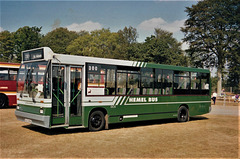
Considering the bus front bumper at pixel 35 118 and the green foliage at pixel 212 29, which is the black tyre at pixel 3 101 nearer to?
the bus front bumper at pixel 35 118

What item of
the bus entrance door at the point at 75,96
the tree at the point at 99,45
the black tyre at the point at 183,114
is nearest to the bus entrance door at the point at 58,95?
the bus entrance door at the point at 75,96

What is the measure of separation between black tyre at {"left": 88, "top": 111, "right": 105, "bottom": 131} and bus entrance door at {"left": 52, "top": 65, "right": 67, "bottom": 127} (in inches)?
54.0

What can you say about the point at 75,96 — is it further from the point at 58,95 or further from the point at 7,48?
the point at 7,48

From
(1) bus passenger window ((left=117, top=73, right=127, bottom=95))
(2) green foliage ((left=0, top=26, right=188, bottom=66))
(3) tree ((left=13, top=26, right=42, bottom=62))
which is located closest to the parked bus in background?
(1) bus passenger window ((left=117, top=73, right=127, bottom=95))

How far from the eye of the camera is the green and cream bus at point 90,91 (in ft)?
35.3

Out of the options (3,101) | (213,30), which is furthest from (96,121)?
(213,30)

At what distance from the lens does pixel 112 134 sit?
37.6 ft

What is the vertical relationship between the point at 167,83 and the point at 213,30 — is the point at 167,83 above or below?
below

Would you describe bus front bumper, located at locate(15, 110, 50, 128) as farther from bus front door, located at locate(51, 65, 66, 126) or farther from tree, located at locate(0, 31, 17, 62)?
tree, located at locate(0, 31, 17, 62)

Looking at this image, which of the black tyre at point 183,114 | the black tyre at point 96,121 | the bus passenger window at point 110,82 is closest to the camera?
the black tyre at point 96,121

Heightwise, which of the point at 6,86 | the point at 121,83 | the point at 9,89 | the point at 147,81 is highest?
the point at 147,81

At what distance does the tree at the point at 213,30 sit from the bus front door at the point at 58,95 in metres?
44.1

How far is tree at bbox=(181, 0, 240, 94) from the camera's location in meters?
51.3

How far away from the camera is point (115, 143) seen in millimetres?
9688
